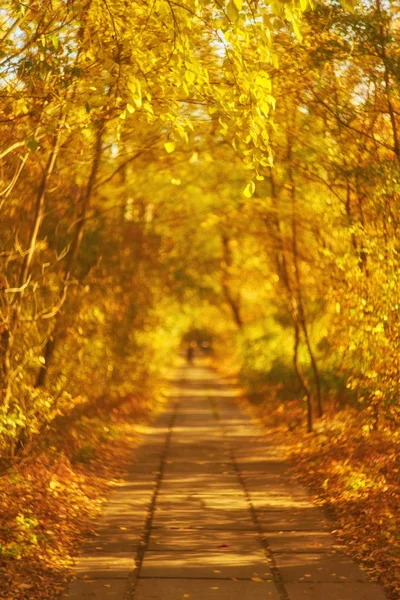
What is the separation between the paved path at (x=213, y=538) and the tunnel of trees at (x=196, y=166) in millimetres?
904

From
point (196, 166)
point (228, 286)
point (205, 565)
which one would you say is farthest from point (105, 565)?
point (228, 286)

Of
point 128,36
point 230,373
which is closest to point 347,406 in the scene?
point 128,36

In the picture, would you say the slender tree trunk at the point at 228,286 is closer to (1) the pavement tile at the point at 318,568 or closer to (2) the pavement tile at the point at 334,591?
(1) the pavement tile at the point at 318,568

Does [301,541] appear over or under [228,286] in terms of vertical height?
under

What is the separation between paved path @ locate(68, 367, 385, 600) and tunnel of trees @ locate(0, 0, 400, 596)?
904mm

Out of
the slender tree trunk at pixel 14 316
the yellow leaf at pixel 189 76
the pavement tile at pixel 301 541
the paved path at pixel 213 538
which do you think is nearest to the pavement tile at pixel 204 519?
the paved path at pixel 213 538

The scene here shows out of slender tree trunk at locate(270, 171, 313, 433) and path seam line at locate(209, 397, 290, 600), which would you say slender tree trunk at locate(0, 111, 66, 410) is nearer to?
path seam line at locate(209, 397, 290, 600)

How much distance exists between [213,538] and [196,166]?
498 inches

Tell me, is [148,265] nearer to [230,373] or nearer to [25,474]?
[25,474]

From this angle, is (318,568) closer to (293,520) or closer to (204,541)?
(204,541)

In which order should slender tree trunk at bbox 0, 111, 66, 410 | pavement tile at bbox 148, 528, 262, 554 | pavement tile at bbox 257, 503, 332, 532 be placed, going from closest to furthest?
1. pavement tile at bbox 148, 528, 262, 554
2. pavement tile at bbox 257, 503, 332, 532
3. slender tree trunk at bbox 0, 111, 66, 410

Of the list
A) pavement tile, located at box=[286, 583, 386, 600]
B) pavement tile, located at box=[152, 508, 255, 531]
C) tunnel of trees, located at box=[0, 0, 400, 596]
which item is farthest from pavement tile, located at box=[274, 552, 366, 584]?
tunnel of trees, located at box=[0, 0, 400, 596]

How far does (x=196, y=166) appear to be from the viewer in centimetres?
1988

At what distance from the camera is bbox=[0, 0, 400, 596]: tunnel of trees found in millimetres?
7777
